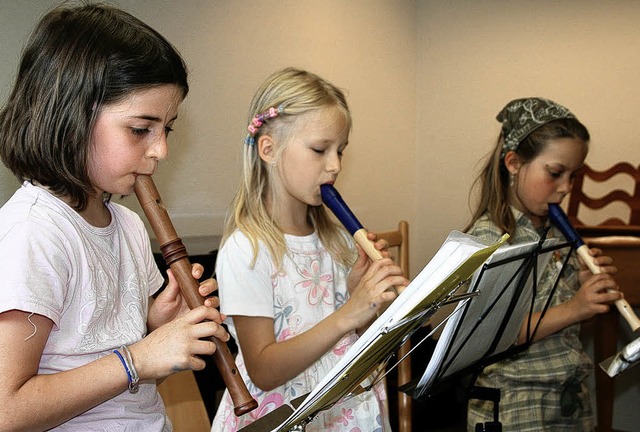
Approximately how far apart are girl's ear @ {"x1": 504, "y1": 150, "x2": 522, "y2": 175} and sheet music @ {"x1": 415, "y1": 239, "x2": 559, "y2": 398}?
0.69 meters

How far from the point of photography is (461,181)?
4.06 meters

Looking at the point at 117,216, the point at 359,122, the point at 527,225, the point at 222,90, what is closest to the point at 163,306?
the point at 117,216

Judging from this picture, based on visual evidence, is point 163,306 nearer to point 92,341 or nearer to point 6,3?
point 92,341

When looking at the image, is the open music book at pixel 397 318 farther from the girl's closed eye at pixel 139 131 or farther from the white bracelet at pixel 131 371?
the girl's closed eye at pixel 139 131

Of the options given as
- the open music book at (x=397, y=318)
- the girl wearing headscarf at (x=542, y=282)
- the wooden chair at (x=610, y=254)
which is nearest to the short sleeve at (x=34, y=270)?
the open music book at (x=397, y=318)

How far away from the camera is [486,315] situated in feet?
4.52

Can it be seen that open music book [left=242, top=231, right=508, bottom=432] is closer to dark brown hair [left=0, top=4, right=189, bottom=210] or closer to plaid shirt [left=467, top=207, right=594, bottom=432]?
dark brown hair [left=0, top=4, right=189, bottom=210]

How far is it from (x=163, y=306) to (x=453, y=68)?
3.05 m

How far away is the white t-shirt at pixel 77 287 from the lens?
101cm

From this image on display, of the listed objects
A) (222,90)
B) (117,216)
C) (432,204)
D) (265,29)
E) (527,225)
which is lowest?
(432,204)

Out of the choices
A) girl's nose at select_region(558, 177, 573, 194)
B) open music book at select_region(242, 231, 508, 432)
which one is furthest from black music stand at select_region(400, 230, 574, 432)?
girl's nose at select_region(558, 177, 573, 194)

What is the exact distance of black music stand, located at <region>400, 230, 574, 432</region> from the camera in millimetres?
1281

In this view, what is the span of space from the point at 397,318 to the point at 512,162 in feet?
4.34

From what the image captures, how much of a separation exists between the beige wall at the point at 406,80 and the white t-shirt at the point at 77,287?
136 centimetres
